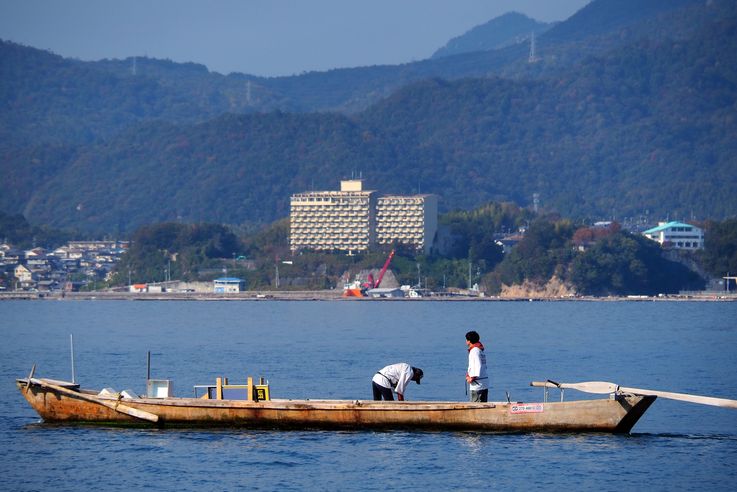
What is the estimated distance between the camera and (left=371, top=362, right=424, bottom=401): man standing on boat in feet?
104

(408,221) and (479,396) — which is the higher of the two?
(408,221)

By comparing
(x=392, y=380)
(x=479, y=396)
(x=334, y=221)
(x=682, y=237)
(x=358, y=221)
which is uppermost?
(x=334, y=221)

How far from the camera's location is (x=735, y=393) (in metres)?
44.2

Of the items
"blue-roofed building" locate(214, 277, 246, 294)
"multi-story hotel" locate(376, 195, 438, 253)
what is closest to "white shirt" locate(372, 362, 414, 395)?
"blue-roofed building" locate(214, 277, 246, 294)

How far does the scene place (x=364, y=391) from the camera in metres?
43.3

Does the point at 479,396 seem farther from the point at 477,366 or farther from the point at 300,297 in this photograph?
the point at 300,297

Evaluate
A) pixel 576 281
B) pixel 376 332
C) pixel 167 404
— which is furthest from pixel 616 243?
pixel 167 404

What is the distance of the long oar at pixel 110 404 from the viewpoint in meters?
32.5

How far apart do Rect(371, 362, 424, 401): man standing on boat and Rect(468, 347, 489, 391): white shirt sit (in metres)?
1.24

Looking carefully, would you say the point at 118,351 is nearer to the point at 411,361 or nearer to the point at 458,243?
the point at 411,361

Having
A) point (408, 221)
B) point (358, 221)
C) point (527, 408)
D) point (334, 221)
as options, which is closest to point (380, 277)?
point (408, 221)

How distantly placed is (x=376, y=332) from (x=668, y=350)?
20969 mm

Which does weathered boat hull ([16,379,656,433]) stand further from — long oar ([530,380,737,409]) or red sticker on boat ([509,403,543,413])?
long oar ([530,380,737,409])

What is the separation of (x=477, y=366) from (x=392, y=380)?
1942mm
